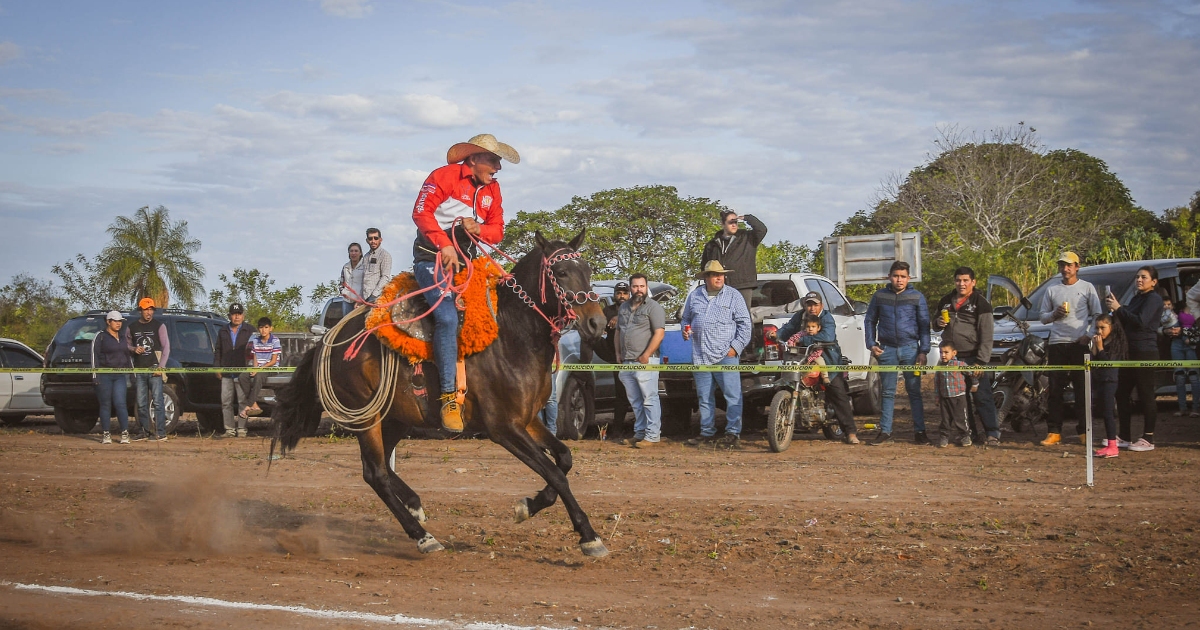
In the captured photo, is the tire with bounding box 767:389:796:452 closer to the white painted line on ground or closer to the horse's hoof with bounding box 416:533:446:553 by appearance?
the horse's hoof with bounding box 416:533:446:553

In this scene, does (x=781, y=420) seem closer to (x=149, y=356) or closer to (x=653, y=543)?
(x=653, y=543)

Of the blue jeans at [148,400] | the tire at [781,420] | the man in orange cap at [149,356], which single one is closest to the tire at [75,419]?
the blue jeans at [148,400]

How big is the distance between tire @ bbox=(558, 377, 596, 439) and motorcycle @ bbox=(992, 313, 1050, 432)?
18.6 feet

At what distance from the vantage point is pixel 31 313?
40.1 m

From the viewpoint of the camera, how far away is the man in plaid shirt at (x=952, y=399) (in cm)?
1362

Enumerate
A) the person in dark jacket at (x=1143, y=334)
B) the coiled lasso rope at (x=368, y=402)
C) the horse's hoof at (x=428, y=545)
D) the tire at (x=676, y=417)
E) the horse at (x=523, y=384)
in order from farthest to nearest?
the tire at (x=676, y=417) < the person in dark jacket at (x=1143, y=334) < the coiled lasso rope at (x=368, y=402) < the horse's hoof at (x=428, y=545) < the horse at (x=523, y=384)

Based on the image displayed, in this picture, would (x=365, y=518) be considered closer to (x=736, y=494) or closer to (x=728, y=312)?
(x=736, y=494)

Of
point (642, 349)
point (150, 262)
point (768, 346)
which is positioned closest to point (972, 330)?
point (768, 346)

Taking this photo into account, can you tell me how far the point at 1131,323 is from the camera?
12781 mm

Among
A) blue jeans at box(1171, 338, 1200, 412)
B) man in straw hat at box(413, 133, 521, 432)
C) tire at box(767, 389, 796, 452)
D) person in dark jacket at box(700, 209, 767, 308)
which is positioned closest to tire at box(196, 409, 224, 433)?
person in dark jacket at box(700, 209, 767, 308)

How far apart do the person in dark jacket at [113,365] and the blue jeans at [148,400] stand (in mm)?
253

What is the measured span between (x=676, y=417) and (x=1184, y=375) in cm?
747

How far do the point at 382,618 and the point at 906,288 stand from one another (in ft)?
33.1

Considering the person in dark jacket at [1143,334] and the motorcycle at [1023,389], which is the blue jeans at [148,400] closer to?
the motorcycle at [1023,389]
